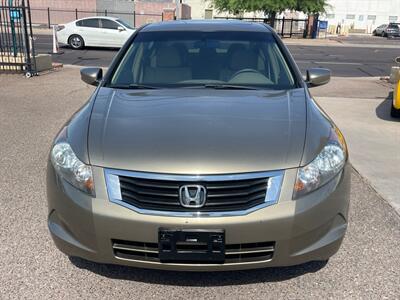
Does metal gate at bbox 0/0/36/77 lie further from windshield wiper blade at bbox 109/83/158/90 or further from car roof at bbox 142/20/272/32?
windshield wiper blade at bbox 109/83/158/90

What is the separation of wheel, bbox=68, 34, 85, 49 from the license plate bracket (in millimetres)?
20227

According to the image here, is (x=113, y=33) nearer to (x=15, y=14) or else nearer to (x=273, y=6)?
(x=15, y=14)

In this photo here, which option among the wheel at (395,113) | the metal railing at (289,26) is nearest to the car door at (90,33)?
the wheel at (395,113)

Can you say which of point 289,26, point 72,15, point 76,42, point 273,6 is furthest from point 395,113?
point 72,15

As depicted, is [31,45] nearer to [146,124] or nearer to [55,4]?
[146,124]

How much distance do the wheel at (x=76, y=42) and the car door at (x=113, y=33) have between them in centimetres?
112

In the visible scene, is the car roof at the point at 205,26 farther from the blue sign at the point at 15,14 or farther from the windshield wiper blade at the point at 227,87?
the blue sign at the point at 15,14

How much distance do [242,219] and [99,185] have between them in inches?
31.5

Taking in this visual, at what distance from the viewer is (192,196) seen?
2355mm

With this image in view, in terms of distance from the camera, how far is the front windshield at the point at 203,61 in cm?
365

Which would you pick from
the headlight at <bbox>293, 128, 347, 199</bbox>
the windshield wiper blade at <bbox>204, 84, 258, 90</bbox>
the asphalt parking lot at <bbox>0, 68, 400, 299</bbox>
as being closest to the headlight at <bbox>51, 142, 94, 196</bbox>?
the asphalt parking lot at <bbox>0, 68, 400, 299</bbox>

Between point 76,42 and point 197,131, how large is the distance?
65.4ft

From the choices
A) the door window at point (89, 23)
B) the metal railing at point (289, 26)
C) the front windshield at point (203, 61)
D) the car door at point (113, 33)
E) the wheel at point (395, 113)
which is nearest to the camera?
the front windshield at point (203, 61)

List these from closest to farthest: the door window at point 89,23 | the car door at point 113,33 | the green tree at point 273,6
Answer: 1. the car door at point 113,33
2. the door window at point 89,23
3. the green tree at point 273,6
